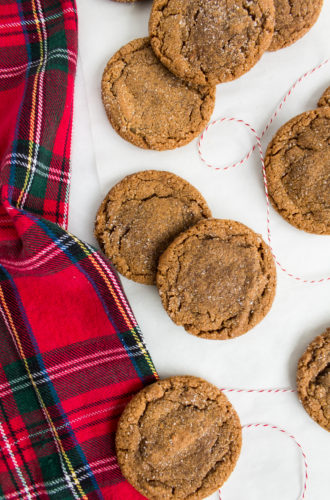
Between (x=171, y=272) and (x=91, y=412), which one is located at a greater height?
(x=171, y=272)

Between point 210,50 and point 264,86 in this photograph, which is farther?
point 264,86

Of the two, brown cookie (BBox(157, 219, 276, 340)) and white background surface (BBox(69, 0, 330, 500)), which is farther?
white background surface (BBox(69, 0, 330, 500))

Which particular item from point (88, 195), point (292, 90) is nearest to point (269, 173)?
point (292, 90)

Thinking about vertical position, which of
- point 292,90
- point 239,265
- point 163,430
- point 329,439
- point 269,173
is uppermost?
point 292,90

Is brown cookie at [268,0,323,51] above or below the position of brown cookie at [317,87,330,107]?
above

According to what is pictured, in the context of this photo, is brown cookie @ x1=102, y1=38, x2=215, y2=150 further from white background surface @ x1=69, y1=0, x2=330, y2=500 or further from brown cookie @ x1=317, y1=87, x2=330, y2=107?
brown cookie @ x1=317, y1=87, x2=330, y2=107

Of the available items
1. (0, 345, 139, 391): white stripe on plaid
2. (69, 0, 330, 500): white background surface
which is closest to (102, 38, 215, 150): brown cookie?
(69, 0, 330, 500): white background surface

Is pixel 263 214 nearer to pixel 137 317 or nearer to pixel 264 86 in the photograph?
pixel 264 86
